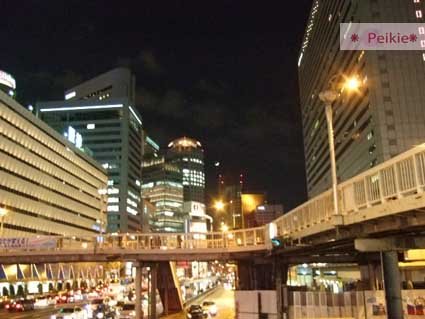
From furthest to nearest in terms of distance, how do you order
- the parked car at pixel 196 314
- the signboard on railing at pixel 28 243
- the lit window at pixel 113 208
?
the lit window at pixel 113 208
the parked car at pixel 196 314
the signboard on railing at pixel 28 243

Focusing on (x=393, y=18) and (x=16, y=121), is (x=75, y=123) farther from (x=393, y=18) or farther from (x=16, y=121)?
(x=393, y=18)

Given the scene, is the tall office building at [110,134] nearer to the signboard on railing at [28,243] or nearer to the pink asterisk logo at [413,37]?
the pink asterisk logo at [413,37]

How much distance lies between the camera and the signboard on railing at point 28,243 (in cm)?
4381

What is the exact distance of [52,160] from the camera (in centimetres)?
12056

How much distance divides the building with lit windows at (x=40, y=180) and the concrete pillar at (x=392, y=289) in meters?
59.4

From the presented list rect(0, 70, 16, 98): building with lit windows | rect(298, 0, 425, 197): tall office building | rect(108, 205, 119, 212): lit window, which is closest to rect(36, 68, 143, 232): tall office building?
rect(108, 205, 119, 212): lit window

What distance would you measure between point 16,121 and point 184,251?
70.4 m

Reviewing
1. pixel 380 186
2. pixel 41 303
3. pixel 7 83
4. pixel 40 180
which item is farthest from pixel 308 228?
pixel 40 180

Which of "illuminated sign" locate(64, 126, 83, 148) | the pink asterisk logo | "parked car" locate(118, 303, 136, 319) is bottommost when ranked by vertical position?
Answer: "parked car" locate(118, 303, 136, 319)

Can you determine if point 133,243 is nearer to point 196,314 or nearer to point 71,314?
point 71,314

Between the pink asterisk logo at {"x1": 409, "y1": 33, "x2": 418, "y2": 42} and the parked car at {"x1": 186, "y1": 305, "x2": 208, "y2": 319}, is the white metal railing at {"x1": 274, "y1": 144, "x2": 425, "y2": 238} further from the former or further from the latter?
the pink asterisk logo at {"x1": 409, "y1": 33, "x2": 418, "y2": 42}

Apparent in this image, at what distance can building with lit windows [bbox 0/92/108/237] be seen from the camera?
313ft

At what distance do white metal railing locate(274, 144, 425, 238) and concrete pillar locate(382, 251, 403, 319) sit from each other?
2688mm

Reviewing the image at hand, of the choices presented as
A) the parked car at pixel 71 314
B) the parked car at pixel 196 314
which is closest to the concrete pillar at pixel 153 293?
the parked car at pixel 196 314
